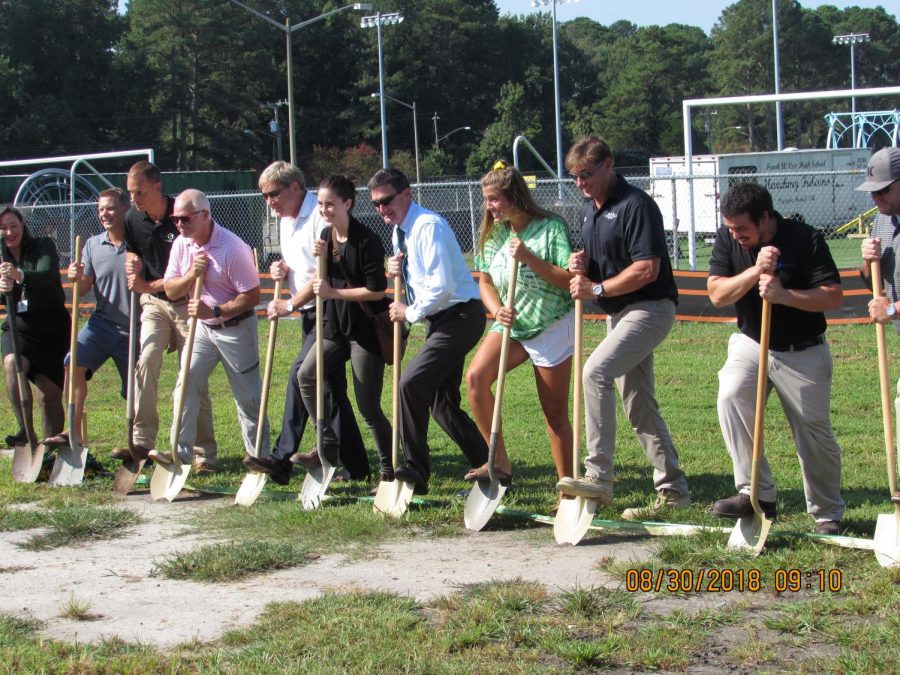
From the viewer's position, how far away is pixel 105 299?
8.37 metres

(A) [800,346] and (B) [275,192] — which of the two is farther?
(B) [275,192]

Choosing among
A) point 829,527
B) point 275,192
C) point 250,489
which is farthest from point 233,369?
point 829,527

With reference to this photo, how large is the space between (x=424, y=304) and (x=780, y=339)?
2008 millimetres

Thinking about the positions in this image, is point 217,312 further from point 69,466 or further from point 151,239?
point 69,466

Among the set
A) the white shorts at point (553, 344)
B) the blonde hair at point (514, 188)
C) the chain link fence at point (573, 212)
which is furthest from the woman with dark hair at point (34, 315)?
the chain link fence at point (573, 212)

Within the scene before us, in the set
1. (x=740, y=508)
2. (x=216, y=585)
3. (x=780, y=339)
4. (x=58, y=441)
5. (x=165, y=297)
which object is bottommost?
(x=216, y=585)

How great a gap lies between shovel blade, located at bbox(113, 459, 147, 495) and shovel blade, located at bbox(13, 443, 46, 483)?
0.64 meters

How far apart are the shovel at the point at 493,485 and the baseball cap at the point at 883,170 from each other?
72.9 inches

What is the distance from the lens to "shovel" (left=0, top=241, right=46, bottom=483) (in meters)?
8.15

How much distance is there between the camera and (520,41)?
3551 inches

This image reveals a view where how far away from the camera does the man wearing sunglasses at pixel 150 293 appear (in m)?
7.85

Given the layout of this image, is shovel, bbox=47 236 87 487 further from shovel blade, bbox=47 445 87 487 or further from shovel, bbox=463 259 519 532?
Answer: shovel, bbox=463 259 519 532

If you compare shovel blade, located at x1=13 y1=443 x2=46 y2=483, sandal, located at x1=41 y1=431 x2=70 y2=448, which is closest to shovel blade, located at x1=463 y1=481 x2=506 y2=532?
sandal, located at x1=41 y1=431 x2=70 y2=448

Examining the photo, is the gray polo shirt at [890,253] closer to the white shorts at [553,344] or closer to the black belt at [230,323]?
the white shorts at [553,344]
